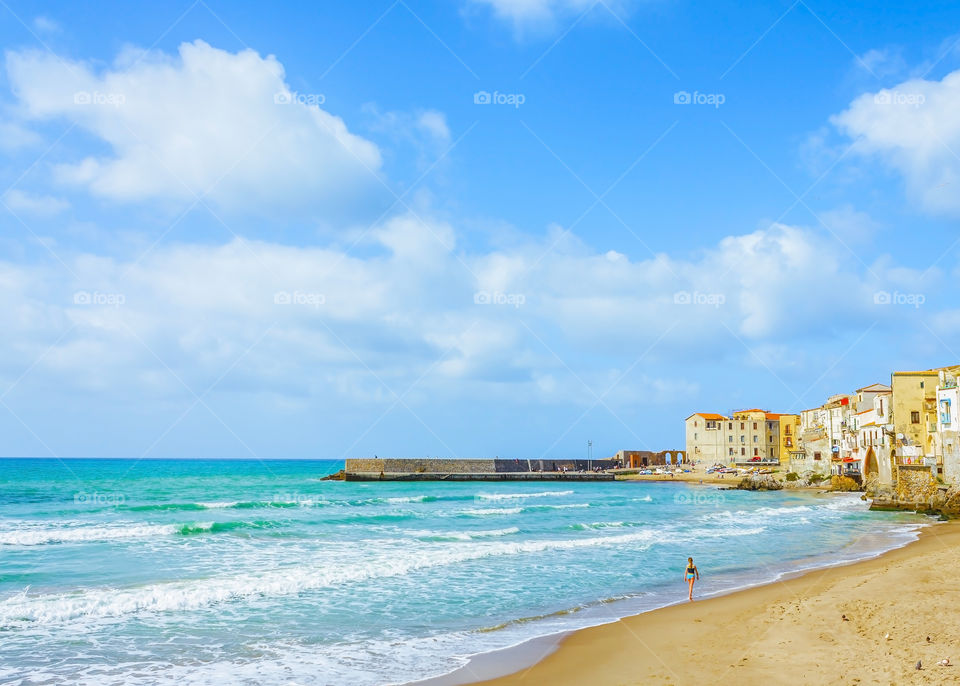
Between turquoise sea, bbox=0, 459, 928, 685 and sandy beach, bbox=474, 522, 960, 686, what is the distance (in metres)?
1.45

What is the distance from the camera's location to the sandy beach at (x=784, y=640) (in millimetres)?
10461

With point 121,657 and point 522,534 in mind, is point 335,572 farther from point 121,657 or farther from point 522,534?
point 522,534

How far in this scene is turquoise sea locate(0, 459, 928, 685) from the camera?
1247 centimetres

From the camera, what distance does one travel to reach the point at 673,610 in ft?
52.0

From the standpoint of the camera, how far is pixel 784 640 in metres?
12.4

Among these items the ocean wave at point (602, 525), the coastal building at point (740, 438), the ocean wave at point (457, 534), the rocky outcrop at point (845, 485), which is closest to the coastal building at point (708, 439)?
the coastal building at point (740, 438)

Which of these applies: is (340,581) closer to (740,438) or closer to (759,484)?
(759,484)

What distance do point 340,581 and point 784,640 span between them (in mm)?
12180

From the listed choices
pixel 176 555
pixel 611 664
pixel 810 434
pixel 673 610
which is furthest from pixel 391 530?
pixel 810 434

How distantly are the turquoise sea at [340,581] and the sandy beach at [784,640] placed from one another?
1.45 metres

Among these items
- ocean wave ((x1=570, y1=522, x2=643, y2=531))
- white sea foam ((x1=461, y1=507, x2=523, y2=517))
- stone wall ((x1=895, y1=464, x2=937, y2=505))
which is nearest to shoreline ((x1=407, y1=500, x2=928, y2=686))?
ocean wave ((x1=570, y1=522, x2=643, y2=531))

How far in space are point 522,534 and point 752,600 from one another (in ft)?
54.8

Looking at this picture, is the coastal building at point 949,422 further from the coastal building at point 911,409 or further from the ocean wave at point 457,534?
the ocean wave at point 457,534

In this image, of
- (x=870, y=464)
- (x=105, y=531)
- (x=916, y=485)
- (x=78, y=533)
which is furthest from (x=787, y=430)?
(x=78, y=533)
